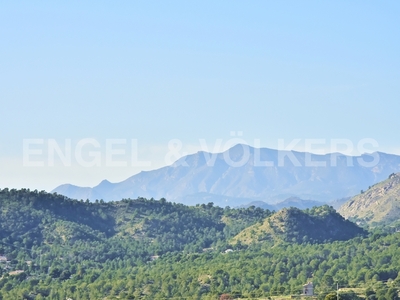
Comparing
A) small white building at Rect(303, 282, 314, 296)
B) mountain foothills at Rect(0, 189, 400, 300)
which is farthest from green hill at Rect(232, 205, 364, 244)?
small white building at Rect(303, 282, 314, 296)

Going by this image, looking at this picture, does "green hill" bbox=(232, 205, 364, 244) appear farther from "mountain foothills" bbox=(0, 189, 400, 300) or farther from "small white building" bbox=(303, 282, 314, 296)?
"small white building" bbox=(303, 282, 314, 296)

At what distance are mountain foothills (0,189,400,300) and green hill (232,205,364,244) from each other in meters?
0.27

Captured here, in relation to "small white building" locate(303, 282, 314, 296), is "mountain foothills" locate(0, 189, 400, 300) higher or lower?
higher

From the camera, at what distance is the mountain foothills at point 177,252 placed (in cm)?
9469

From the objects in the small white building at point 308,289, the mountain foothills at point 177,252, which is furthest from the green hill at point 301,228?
the small white building at point 308,289

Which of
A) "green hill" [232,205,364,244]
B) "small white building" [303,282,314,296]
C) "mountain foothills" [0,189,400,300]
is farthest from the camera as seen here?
"green hill" [232,205,364,244]

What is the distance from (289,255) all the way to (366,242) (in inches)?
796

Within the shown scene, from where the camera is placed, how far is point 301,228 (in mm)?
151750

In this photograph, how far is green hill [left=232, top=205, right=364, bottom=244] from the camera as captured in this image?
145m

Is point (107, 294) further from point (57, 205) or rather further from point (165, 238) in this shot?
point (57, 205)

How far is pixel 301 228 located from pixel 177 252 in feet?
79.3

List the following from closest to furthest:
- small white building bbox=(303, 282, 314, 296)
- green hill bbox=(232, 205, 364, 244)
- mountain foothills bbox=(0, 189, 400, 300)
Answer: small white building bbox=(303, 282, 314, 296), mountain foothills bbox=(0, 189, 400, 300), green hill bbox=(232, 205, 364, 244)

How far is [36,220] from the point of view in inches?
6132

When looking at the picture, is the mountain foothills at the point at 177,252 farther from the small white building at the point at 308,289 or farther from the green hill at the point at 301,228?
the small white building at the point at 308,289
